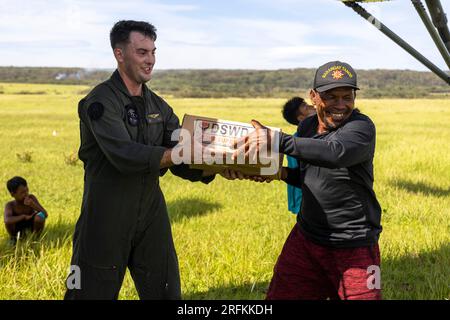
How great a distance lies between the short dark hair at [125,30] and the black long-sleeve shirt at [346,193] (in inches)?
43.6

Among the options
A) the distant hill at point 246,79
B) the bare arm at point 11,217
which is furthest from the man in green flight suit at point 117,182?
the distant hill at point 246,79

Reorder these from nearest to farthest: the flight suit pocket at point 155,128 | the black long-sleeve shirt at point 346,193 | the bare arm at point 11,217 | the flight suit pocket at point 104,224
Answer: the black long-sleeve shirt at point 346,193, the flight suit pocket at point 104,224, the flight suit pocket at point 155,128, the bare arm at point 11,217

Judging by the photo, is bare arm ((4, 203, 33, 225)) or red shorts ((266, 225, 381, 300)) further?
bare arm ((4, 203, 33, 225))

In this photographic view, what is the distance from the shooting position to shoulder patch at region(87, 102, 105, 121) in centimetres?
269

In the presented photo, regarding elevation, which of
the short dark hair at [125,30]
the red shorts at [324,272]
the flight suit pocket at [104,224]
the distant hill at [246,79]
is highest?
the distant hill at [246,79]

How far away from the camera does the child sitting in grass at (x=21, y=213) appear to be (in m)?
5.91

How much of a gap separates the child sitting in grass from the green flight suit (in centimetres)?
330

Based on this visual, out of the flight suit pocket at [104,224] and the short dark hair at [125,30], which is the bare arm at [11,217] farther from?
the short dark hair at [125,30]

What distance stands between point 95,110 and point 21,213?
4032 millimetres

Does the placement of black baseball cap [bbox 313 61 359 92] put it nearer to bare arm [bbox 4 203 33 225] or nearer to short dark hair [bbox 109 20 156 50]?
short dark hair [bbox 109 20 156 50]

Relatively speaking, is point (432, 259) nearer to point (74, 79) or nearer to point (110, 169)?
point (110, 169)

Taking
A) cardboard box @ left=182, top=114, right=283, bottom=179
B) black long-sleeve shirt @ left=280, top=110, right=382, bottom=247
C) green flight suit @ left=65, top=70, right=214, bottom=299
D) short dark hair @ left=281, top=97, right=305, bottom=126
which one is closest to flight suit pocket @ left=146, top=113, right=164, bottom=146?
green flight suit @ left=65, top=70, right=214, bottom=299

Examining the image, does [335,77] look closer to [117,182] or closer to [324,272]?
[324,272]
